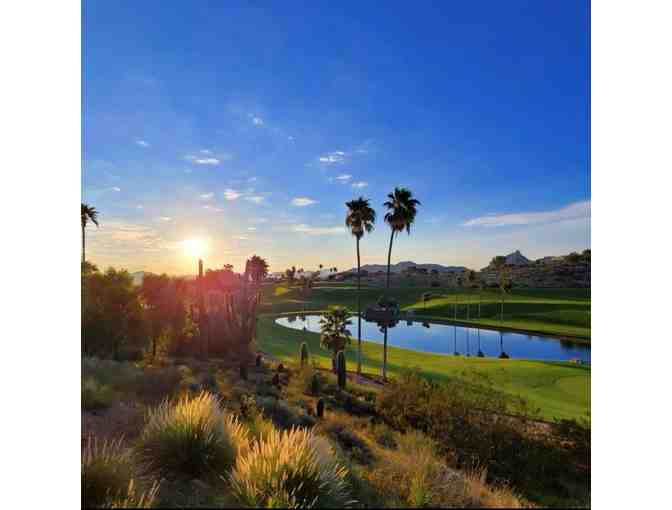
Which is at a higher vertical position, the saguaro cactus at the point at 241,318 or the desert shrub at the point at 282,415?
the saguaro cactus at the point at 241,318

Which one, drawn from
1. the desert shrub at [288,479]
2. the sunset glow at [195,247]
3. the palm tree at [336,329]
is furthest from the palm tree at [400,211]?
the palm tree at [336,329]

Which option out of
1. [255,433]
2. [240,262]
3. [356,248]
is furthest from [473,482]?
[240,262]

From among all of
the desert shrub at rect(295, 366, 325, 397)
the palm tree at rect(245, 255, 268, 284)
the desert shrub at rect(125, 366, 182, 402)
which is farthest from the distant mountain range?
the desert shrub at rect(125, 366, 182, 402)

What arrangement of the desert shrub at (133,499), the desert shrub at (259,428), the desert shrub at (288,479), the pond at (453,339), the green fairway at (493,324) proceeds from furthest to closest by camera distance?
the pond at (453,339)
the green fairway at (493,324)
the desert shrub at (259,428)
the desert shrub at (288,479)
the desert shrub at (133,499)

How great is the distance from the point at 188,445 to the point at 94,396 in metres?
2.08

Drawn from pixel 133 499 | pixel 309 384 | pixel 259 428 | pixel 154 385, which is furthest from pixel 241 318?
pixel 133 499

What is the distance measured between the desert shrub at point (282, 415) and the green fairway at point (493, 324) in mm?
3251

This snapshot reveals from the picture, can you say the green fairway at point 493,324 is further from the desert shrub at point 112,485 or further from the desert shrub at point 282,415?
the desert shrub at point 112,485

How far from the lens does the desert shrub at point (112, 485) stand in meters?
2.13

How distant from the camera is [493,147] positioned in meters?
4.83

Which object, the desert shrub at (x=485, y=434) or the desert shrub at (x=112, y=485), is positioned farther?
the desert shrub at (x=485, y=434)

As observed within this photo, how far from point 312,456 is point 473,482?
1944 mm

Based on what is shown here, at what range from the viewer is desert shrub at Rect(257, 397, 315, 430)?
14.5 feet

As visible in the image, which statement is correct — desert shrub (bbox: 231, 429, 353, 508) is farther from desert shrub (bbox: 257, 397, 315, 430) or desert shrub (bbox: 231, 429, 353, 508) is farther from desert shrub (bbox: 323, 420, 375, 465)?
desert shrub (bbox: 257, 397, 315, 430)
